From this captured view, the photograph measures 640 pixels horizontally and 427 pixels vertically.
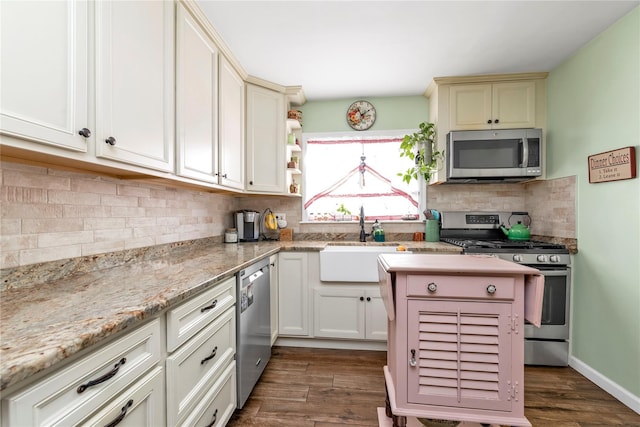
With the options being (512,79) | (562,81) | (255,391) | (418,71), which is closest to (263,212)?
(255,391)

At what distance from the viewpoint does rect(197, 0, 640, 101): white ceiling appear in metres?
1.79

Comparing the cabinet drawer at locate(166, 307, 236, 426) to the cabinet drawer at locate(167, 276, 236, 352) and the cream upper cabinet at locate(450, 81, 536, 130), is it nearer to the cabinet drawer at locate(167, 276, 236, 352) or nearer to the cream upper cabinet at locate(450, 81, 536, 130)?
the cabinet drawer at locate(167, 276, 236, 352)

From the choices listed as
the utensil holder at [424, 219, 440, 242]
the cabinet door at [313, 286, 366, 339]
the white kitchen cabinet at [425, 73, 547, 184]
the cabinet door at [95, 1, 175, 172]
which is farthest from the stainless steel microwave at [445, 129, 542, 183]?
the cabinet door at [95, 1, 175, 172]

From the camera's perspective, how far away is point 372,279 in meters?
2.48

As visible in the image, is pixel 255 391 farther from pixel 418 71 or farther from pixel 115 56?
pixel 418 71

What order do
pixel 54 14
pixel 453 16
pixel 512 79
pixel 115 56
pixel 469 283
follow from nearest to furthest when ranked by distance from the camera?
1. pixel 54 14
2. pixel 115 56
3. pixel 469 283
4. pixel 453 16
5. pixel 512 79

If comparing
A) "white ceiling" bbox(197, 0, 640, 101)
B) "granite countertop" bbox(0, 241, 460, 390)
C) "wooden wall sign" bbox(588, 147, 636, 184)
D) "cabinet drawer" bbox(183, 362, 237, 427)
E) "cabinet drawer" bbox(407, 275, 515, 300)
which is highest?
"white ceiling" bbox(197, 0, 640, 101)

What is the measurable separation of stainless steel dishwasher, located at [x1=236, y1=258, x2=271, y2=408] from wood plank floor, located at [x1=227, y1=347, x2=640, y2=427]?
5.7 inches

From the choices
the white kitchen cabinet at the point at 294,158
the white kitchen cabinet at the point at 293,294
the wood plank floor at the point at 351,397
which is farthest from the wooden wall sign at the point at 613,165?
the white kitchen cabinet at the point at 294,158

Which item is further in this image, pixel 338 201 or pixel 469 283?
pixel 338 201

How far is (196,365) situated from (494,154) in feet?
9.27

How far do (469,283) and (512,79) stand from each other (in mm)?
2369

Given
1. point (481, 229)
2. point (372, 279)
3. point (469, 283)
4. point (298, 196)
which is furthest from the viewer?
point (298, 196)

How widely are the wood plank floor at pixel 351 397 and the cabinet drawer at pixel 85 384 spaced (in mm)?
1073
